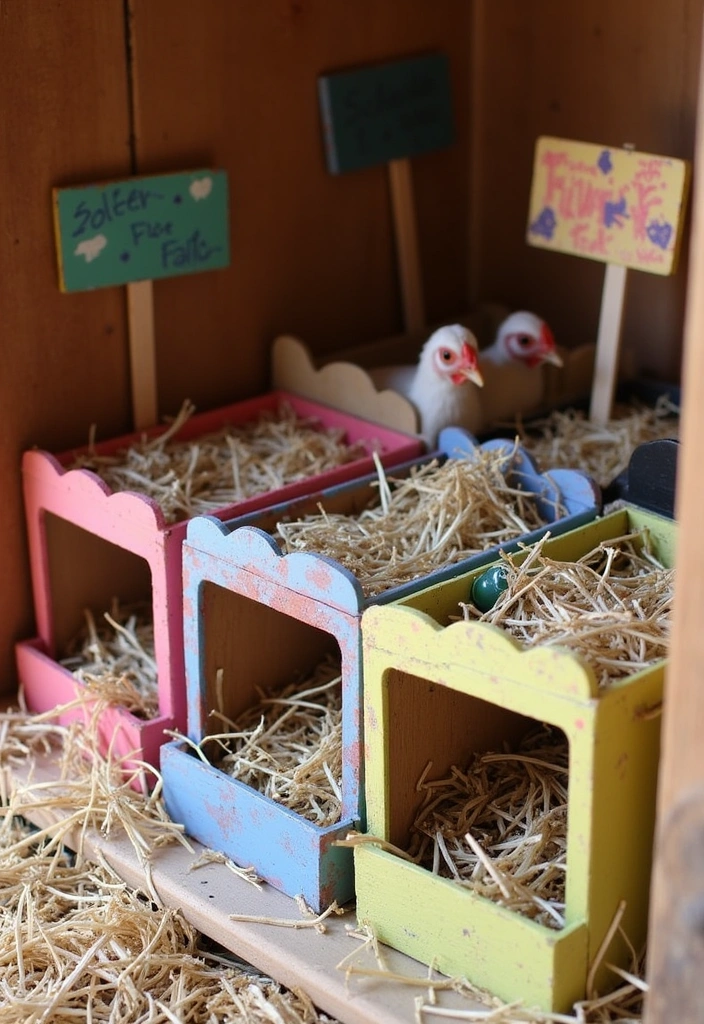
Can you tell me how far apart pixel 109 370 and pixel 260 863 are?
28.9 inches

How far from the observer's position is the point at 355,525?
174 cm

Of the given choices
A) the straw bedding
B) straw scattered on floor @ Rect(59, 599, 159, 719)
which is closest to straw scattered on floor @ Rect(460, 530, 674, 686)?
the straw bedding

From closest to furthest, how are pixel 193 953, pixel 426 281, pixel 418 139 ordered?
1. pixel 193 953
2. pixel 418 139
3. pixel 426 281

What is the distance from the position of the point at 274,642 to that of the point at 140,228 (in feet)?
1.90

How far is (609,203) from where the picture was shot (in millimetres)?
2012

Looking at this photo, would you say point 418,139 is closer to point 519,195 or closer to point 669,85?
point 519,195

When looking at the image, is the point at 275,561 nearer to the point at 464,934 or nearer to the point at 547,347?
the point at 464,934

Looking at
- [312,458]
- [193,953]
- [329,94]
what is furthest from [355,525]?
[329,94]

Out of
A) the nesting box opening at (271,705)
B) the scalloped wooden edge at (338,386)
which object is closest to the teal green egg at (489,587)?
the nesting box opening at (271,705)

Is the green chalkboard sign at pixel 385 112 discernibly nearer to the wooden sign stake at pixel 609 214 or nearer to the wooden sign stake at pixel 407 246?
the wooden sign stake at pixel 407 246

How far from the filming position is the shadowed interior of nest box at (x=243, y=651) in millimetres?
1742

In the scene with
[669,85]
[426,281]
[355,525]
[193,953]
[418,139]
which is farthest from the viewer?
[426,281]

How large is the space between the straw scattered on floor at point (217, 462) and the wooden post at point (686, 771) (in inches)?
31.6

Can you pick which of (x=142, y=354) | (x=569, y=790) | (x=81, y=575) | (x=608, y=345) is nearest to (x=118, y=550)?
(x=81, y=575)
